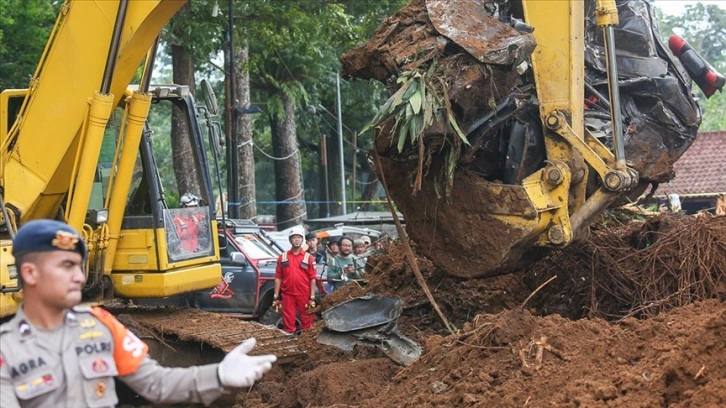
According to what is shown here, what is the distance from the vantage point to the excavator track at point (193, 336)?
882cm

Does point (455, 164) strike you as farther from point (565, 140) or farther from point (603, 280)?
point (603, 280)

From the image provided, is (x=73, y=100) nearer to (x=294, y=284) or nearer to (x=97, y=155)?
(x=97, y=155)

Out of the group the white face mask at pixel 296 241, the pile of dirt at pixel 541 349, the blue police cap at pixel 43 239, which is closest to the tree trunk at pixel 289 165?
the white face mask at pixel 296 241

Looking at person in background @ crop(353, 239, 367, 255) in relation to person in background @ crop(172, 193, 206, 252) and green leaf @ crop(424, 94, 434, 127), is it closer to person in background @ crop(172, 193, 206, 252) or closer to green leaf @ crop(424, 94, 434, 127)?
person in background @ crop(172, 193, 206, 252)

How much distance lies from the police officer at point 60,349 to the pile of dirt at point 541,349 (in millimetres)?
2734

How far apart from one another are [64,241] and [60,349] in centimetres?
38

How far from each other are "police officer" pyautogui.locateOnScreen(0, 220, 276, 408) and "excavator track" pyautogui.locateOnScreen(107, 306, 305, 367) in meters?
4.85

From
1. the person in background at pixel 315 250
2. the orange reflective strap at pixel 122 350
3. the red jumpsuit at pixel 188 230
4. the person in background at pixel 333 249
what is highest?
the orange reflective strap at pixel 122 350

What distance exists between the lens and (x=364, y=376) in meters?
8.27

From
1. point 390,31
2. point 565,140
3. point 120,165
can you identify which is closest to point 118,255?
point 120,165

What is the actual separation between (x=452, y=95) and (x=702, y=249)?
2639 mm

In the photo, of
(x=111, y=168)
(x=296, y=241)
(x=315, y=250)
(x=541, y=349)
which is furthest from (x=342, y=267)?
(x=541, y=349)

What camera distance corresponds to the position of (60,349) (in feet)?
12.3

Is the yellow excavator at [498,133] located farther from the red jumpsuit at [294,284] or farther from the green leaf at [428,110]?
the red jumpsuit at [294,284]
